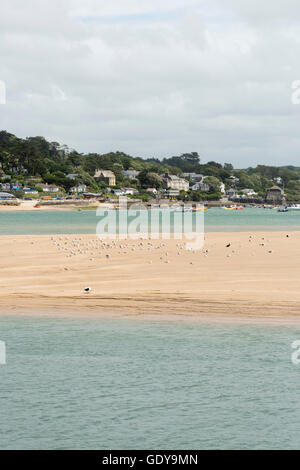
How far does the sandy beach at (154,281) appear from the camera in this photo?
909 inches

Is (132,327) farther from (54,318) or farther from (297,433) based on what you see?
(297,433)

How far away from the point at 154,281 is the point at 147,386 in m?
12.1

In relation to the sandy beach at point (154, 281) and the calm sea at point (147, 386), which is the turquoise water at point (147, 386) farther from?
the sandy beach at point (154, 281)

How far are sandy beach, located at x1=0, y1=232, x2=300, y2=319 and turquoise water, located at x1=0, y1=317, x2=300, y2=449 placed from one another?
2.02m

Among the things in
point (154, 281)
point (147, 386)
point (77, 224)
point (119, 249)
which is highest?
point (119, 249)

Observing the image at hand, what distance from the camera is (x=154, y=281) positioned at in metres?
27.5

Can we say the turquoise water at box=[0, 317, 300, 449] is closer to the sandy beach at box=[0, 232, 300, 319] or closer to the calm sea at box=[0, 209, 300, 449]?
the calm sea at box=[0, 209, 300, 449]

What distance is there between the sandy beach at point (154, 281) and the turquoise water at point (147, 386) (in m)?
2.02

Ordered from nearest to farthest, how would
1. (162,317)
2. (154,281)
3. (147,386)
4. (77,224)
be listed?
(147,386), (162,317), (154,281), (77,224)

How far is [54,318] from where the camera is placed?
71.9ft

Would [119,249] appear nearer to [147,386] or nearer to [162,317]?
[162,317]

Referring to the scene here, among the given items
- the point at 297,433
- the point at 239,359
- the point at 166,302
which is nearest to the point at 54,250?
the point at 166,302

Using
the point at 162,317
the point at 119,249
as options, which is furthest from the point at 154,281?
the point at 119,249

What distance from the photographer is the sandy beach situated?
909 inches
